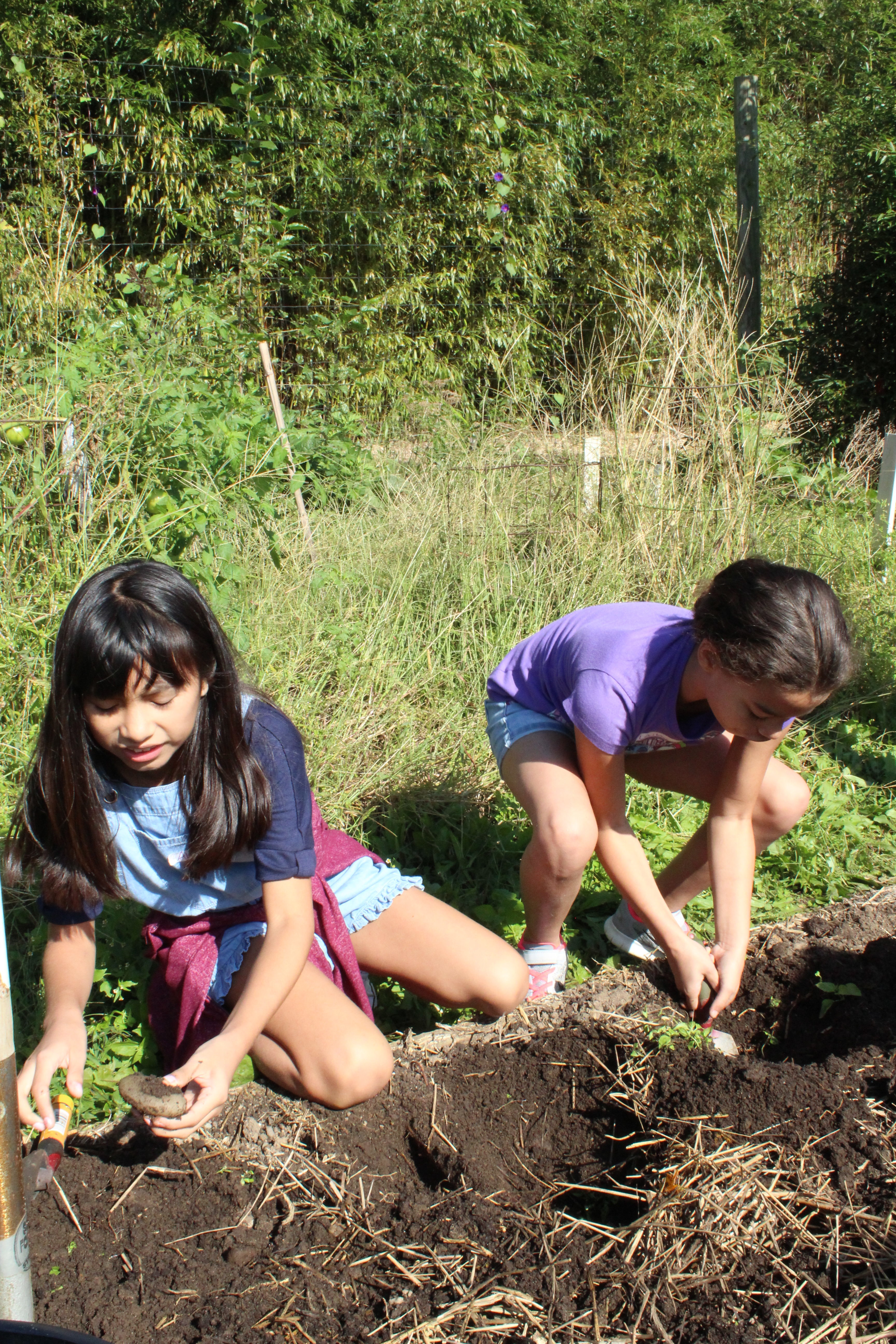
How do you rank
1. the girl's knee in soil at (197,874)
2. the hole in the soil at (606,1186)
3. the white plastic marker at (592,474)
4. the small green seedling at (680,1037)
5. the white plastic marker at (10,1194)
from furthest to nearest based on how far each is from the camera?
1. the white plastic marker at (592,474)
2. the small green seedling at (680,1037)
3. the hole in the soil at (606,1186)
4. the girl's knee in soil at (197,874)
5. the white plastic marker at (10,1194)

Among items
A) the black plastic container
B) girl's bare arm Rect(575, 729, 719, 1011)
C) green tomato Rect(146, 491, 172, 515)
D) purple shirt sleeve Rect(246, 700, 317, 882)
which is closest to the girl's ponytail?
girl's bare arm Rect(575, 729, 719, 1011)

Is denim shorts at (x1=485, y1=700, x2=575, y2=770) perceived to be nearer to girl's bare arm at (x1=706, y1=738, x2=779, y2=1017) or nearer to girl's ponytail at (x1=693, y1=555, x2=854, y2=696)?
girl's bare arm at (x1=706, y1=738, x2=779, y2=1017)

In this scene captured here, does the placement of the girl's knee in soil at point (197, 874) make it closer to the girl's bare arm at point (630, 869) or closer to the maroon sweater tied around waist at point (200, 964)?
the maroon sweater tied around waist at point (200, 964)

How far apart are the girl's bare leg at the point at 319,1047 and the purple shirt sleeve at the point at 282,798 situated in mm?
235

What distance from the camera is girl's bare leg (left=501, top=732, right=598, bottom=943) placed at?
6.97 feet

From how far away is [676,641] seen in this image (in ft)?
6.98

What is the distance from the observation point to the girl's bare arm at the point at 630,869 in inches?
78.7

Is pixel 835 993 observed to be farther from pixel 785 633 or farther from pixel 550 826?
pixel 785 633

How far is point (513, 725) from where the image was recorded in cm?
238

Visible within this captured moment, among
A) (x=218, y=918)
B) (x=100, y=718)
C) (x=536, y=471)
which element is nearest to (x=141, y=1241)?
(x=218, y=918)

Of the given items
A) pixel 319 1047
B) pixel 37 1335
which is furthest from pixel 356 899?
pixel 37 1335

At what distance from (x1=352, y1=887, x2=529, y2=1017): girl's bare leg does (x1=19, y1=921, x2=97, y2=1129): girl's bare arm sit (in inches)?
22.7

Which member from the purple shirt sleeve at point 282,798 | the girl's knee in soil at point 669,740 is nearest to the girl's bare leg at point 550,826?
the girl's knee in soil at point 669,740

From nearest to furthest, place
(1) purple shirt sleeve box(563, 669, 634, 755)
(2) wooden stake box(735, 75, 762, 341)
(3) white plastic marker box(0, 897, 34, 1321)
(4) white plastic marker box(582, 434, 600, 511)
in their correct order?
(3) white plastic marker box(0, 897, 34, 1321) < (1) purple shirt sleeve box(563, 669, 634, 755) < (4) white plastic marker box(582, 434, 600, 511) < (2) wooden stake box(735, 75, 762, 341)
